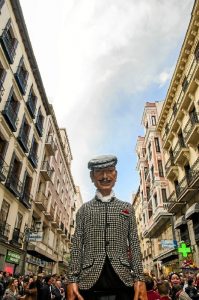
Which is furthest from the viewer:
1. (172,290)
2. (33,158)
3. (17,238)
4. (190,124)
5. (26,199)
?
(33,158)

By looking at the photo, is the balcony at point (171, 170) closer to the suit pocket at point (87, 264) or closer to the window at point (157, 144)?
the window at point (157, 144)

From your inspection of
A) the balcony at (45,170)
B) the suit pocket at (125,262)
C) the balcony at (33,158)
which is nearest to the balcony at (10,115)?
the balcony at (33,158)

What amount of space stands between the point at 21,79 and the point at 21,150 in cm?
557

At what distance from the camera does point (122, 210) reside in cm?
263

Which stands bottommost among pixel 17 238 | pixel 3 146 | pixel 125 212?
pixel 125 212

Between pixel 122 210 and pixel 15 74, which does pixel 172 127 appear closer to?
pixel 15 74

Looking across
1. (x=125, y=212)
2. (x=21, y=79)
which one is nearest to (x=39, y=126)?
(x=21, y=79)

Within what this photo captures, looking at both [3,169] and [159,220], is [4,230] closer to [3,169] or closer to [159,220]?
[3,169]

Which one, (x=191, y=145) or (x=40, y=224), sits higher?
(x=191, y=145)

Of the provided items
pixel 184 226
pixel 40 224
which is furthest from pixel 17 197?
pixel 184 226

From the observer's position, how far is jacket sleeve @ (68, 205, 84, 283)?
2332mm

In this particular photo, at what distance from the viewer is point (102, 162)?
9.02 feet

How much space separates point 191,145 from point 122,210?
19.8m

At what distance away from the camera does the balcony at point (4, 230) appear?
1627 centimetres
